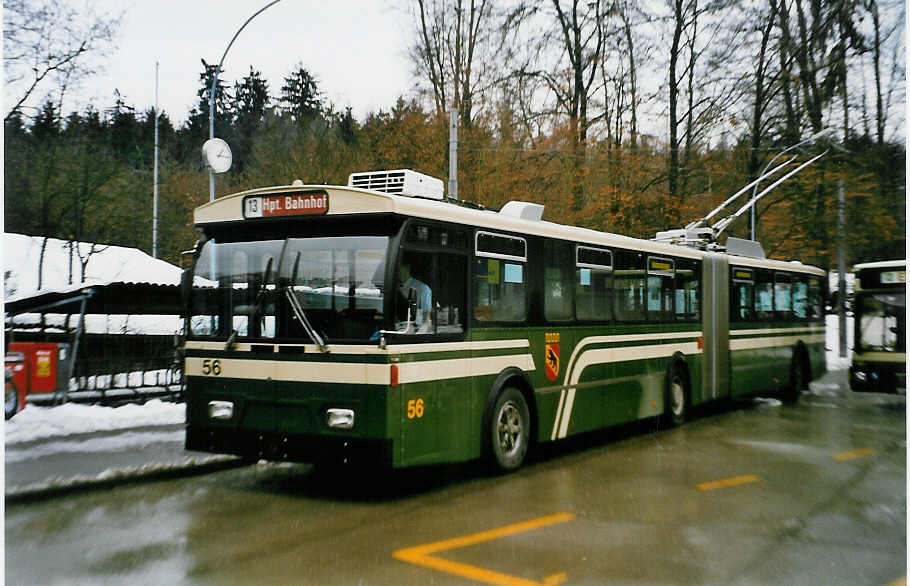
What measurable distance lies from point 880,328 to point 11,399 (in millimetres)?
14556

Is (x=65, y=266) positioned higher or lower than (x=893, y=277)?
higher

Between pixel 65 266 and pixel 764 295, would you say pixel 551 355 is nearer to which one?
pixel 764 295

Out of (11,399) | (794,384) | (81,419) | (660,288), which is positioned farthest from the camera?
(794,384)

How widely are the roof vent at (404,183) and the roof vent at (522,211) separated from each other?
3.46ft

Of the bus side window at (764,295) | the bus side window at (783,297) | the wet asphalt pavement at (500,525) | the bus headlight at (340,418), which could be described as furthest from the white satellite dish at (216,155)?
the bus side window at (783,297)

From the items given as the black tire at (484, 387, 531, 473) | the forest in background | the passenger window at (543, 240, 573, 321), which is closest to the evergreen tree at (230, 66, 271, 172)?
the forest in background

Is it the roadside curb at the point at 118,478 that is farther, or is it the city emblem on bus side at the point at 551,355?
the city emblem on bus side at the point at 551,355

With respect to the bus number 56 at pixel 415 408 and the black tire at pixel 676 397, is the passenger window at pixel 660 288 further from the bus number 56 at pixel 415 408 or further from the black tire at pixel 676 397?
the bus number 56 at pixel 415 408

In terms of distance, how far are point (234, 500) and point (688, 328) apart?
856 centimetres

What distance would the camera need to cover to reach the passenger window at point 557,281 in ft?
34.4

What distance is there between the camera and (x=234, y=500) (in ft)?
26.9

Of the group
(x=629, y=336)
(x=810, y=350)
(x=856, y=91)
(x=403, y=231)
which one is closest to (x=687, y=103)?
(x=856, y=91)

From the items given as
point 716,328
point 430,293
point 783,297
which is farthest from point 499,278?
point 783,297

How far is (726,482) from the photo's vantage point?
366 inches
